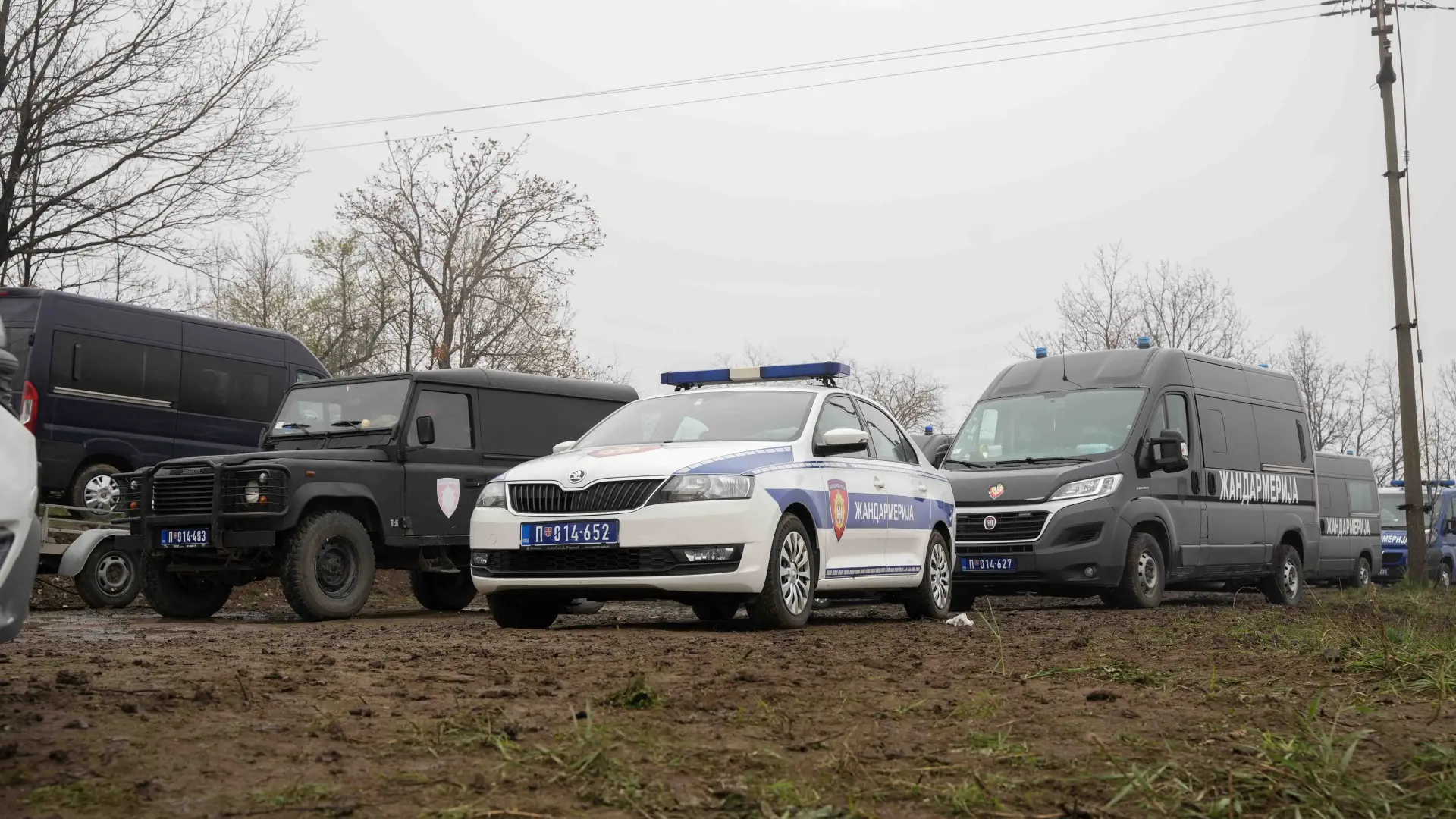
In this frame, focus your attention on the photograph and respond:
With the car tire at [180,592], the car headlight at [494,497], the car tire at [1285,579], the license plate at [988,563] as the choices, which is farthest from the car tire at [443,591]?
the car tire at [1285,579]

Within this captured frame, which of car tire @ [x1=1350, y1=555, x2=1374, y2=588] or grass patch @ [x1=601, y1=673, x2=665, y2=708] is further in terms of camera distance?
car tire @ [x1=1350, y1=555, x2=1374, y2=588]

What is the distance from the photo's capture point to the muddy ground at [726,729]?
395 cm

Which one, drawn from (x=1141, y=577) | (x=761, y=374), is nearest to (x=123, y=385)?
(x=761, y=374)

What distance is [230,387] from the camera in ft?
60.7

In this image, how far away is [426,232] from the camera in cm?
4131

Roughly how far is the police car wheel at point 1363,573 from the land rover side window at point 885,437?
15884mm

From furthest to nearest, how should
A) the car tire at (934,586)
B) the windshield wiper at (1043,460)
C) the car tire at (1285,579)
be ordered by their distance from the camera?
the car tire at (1285,579)
the windshield wiper at (1043,460)
the car tire at (934,586)

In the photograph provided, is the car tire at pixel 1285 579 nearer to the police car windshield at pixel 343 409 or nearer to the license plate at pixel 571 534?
the police car windshield at pixel 343 409

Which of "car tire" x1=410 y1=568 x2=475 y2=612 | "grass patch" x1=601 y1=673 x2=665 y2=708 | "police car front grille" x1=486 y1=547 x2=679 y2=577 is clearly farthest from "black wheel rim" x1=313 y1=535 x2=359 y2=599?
"grass patch" x1=601 y1=673 x2=665 y2=708

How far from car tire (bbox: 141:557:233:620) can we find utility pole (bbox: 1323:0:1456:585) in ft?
57.1

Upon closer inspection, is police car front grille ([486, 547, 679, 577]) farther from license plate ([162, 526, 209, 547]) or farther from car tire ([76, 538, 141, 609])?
car tire ([76, 538, 141, 609])

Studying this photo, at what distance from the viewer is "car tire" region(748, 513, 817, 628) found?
9.41 metres

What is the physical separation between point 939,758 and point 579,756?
1.07m

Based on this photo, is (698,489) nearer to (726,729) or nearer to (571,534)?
(571,534)
